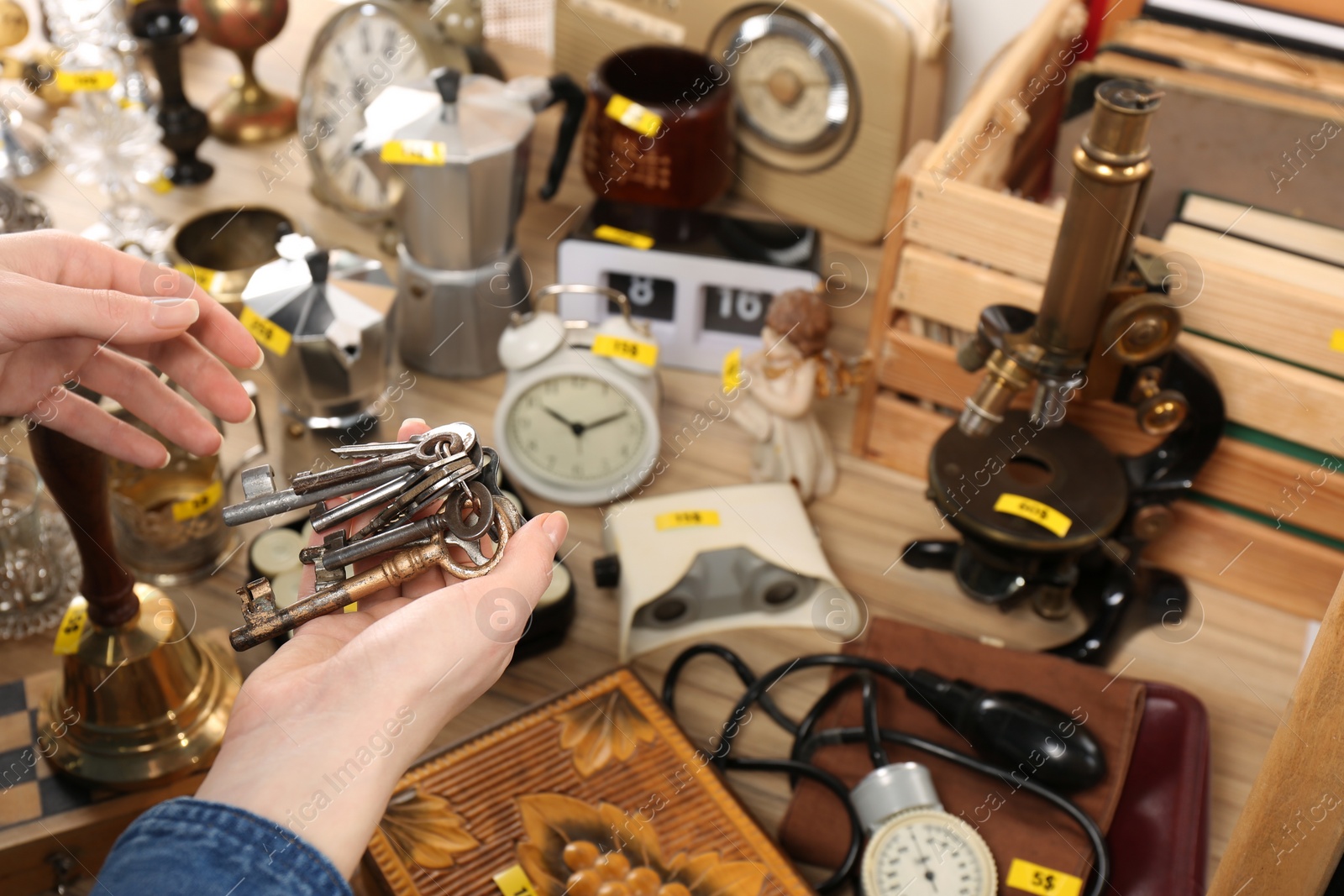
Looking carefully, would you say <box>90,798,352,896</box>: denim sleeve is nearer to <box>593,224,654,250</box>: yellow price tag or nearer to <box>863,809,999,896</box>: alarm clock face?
<box>863,809,999,896</box>: alarm clock face

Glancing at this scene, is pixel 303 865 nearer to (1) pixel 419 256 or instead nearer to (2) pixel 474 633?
(2) pixel 474 633

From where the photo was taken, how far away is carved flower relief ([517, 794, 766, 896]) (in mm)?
923

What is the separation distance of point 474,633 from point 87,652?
1.45ft

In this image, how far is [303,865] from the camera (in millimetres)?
645

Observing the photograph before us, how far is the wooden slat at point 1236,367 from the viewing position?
112cm

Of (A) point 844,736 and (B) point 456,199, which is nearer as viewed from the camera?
(A) point 844,736

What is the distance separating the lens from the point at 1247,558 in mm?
1269

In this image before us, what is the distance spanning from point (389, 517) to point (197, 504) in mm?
453

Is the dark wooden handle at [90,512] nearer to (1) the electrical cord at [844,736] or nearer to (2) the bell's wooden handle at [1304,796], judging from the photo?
(1) the electrical cord at [844,736]

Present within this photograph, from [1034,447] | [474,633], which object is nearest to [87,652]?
[474,633]

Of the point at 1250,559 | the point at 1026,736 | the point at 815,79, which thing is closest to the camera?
the point at 1026,736

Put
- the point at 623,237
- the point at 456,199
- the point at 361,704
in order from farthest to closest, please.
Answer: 1. the point at 623,237
2. the point at 456,199
3. the point at 361,704

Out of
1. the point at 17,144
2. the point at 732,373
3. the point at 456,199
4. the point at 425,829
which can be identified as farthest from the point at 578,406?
the point at 17,144

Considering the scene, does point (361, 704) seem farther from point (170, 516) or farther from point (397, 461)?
point (170, 516)
